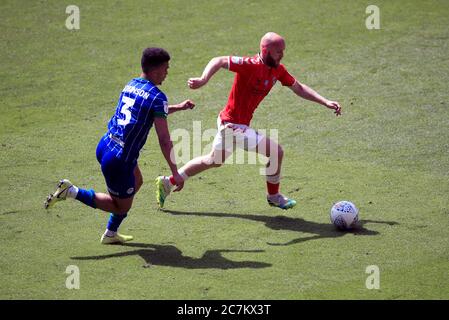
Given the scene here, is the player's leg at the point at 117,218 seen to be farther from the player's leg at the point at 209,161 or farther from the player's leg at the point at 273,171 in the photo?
the player's leg at the point at 273,171

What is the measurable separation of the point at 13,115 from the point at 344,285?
7633 millimetres

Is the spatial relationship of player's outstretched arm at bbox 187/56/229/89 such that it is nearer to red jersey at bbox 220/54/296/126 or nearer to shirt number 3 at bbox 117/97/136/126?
red jersey at bbox 220/54/296/126

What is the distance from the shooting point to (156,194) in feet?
33.5

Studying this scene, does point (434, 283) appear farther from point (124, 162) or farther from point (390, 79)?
point (390, 79)

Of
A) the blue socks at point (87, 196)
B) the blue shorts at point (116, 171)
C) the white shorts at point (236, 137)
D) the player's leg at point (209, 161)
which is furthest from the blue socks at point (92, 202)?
the white shorts at point (236, 137)

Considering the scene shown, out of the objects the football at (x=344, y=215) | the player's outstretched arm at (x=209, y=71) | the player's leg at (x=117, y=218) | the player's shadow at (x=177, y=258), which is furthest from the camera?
the football at (x=344, y=215)

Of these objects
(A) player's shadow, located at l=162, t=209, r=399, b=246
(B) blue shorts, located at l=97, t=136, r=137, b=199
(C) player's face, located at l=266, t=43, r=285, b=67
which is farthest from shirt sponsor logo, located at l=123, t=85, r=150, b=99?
(A) player's shadow, located at l=162, t=209, r=399, b=246

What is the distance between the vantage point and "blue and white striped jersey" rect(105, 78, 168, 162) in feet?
27.5

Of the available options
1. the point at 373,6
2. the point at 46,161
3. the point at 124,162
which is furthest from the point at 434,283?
the point at 373,6

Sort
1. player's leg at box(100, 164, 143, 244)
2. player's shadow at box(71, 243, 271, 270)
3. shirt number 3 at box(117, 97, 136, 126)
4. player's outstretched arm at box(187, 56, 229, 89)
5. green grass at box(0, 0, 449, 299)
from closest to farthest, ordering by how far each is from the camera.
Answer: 1. green grass at box(0, 0, 449, 299)
2. player's shadow at box(71, 243, 271, 270)
3. shirt number 3 at box(117, 97, 136, 126)
4. player's leg at box(100, 164, 143, 244)
5. player's outstretched arm at box(187, 56, 229, 89)

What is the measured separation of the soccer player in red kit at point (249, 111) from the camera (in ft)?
30.5

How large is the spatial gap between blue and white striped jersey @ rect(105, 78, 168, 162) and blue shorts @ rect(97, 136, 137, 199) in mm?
51

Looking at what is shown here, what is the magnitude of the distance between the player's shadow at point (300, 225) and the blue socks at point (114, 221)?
118 cm

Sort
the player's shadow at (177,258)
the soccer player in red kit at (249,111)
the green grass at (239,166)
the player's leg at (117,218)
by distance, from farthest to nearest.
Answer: the soccer player in red kit at (249,111) → the player's leg at (117,218) → the player's shadow at (177,258) → the green grass at (239,166)
